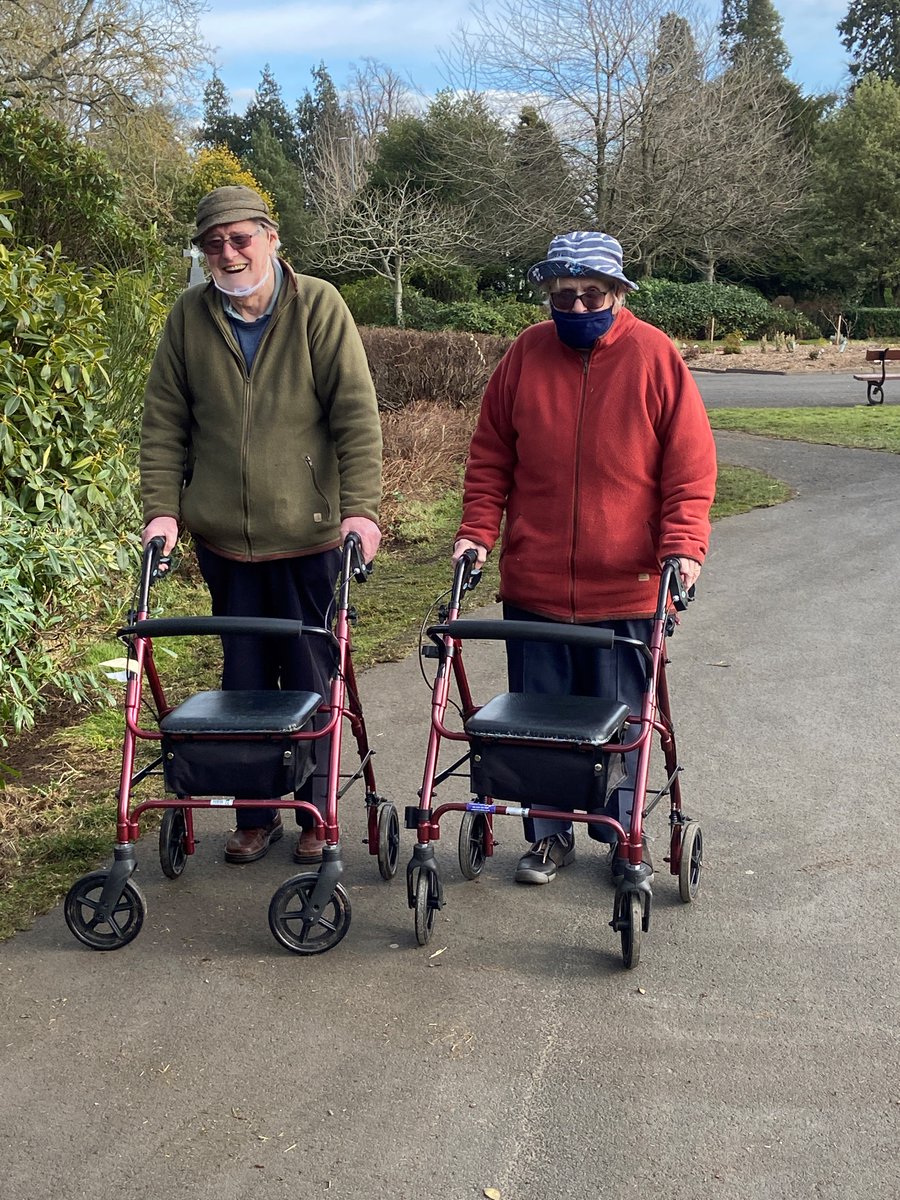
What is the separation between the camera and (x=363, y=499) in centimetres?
407

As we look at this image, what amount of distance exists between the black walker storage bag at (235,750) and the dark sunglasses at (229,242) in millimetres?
1399

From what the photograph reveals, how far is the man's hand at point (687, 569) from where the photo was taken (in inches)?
151

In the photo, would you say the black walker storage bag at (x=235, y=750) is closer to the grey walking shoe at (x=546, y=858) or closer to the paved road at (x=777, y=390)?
the grey walking shoe at (x=546, y=858)

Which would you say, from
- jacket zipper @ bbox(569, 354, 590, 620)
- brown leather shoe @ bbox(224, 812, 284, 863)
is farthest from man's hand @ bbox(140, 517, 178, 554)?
jacket zipper @ bbox(569, 354, 590, 620)

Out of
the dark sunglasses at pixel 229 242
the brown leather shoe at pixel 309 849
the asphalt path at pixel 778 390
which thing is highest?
the dark sunglasses at pixel 229 242

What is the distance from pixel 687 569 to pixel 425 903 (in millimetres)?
1244

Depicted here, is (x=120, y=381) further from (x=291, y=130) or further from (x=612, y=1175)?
(x=291, y=130)

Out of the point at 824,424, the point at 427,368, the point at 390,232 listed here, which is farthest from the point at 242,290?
the point at 390,232

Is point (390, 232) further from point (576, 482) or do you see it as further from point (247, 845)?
point (576, 482)

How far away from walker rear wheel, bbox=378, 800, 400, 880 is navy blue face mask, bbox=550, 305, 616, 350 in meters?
1.64

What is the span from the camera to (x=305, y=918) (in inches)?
146

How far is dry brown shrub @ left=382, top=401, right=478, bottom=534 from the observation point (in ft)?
36.2

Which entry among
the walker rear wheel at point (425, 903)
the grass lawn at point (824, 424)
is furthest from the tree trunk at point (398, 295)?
the walker rear wheel at point (425, 903)

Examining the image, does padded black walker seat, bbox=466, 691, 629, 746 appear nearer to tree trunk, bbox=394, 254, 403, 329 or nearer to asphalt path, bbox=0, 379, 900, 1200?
asphalt path, bbox=0, 379, 900, 1200
